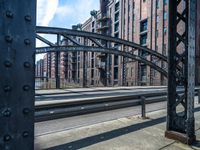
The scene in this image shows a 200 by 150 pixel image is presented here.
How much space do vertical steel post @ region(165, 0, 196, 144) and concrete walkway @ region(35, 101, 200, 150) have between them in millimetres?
282

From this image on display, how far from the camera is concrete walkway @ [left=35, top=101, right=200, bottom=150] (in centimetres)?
439

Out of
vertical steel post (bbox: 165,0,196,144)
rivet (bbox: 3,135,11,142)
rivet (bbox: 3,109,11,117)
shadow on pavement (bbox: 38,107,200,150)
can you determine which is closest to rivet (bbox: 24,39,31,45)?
rivet (bbox: 3,109,11,117)

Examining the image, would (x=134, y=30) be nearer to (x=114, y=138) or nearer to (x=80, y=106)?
(x=80, y=106)

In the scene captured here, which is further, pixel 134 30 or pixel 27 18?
pixel 134 30

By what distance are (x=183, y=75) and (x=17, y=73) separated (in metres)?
4.20

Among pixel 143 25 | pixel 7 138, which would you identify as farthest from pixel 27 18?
pixel 143 25

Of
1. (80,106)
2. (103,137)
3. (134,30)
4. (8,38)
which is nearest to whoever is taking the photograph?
(8,38)

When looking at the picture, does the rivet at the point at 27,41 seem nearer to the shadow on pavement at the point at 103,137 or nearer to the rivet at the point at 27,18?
the rivet at the point at 27,18

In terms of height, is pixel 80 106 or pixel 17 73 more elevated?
pixel 17 73

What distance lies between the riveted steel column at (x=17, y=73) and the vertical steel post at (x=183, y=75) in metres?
3.94

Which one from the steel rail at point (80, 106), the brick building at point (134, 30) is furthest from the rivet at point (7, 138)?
the brick building at point (134, 30)

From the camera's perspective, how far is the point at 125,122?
260 inches

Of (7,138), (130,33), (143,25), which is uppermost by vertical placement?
(143,25)

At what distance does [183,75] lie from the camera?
4.87 m
